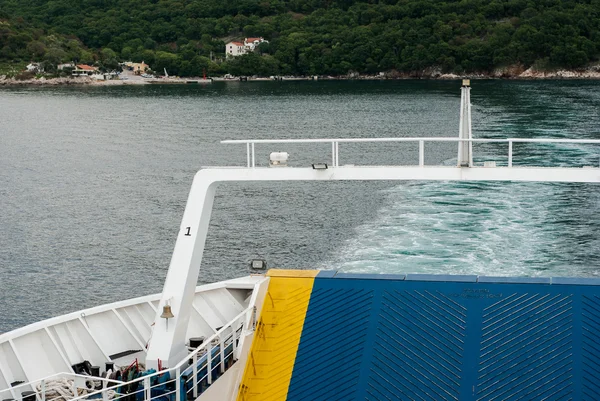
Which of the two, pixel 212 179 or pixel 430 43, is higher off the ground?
pixel 430 43

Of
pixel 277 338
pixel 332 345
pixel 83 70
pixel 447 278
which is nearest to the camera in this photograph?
pixel 332 345

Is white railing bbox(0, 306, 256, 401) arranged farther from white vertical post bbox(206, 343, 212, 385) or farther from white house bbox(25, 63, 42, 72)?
white house bbox(25, 63, 42, 72)

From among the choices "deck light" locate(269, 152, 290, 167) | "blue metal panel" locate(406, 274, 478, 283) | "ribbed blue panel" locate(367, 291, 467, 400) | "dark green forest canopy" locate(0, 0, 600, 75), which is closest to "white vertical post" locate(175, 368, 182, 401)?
"ribbed blue panel" locate(367, 291, 467, 400)

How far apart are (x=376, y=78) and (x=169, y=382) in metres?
170

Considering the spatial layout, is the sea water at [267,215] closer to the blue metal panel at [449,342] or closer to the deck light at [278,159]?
the blue metal panel at [449,342]

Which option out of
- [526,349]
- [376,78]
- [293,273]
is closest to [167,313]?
[293,273]

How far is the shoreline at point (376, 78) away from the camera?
6562 inches

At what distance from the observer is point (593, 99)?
323 feet

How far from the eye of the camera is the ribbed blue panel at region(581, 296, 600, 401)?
13023 millimetres

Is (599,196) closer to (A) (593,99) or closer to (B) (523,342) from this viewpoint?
(B) (523,342)

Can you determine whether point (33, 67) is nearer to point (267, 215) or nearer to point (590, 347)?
point (267, 215)

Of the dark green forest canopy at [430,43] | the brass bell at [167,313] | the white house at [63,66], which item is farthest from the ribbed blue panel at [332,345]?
the white house at [63,66]

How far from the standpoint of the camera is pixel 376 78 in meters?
180

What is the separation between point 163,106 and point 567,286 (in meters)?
95.5
